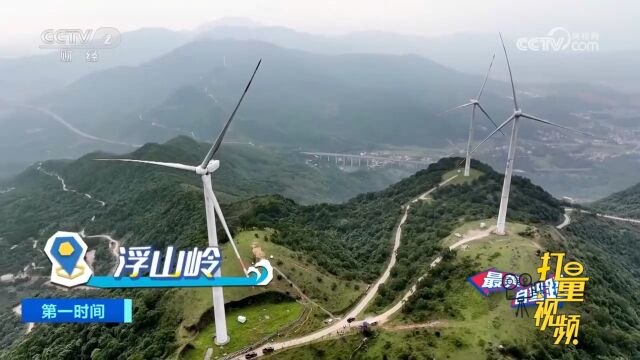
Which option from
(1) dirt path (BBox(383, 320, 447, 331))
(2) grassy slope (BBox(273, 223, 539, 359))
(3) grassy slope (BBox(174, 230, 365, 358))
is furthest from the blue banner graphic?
(1) dirt path (BBox(383, 320, 447, 331))

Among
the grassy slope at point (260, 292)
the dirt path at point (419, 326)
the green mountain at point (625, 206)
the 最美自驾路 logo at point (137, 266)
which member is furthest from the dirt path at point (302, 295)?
the green mountain at point (625, 206)

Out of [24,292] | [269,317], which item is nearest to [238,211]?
[269,317]

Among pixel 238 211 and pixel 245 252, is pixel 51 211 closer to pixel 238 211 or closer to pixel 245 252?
pixel 238 211

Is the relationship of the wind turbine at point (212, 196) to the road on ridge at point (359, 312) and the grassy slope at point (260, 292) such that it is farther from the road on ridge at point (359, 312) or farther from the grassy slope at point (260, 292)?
the road on ridge at point (359, 312)

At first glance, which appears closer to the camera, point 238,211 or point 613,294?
point 613,294

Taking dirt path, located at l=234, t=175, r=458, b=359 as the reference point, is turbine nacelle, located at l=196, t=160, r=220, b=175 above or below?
above

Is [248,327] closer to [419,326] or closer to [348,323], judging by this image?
[348,323]

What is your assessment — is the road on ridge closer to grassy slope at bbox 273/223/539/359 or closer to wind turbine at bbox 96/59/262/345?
grassy slope at bbox 273/223/539/359

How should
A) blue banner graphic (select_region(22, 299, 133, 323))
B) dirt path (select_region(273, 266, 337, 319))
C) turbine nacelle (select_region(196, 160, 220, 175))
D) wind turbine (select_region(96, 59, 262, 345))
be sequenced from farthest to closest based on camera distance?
1. dirt path (select_region(273, 266, 337, 319))
2. turbine nacelle (select_region(196, 160, 220, 175))
3. wind turbine (select_region(96, 59, 262, 345))
4. blue banner graphic (select_region(22, 299, 133, 323))
